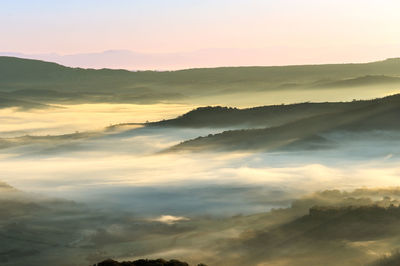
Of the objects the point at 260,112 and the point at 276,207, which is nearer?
the point at 276,207

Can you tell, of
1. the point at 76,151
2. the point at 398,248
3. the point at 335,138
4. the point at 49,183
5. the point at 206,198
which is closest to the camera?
the point at 398,248

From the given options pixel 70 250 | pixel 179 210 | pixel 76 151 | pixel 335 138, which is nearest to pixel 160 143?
pixel 76 151

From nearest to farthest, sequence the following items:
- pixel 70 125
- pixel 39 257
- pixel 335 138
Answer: pixel 39 257 < pixel 335 138 < pixel 70 125

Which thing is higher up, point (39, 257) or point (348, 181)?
point (348, 181)

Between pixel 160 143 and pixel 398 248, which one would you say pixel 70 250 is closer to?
pixel 398 248

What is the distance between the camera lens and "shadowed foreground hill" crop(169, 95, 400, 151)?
65438mm

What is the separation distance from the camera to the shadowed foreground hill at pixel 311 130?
65.4m

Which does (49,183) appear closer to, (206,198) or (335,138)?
(206,198)

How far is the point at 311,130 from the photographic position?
225ft

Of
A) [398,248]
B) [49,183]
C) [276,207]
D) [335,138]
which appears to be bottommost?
[398,248]

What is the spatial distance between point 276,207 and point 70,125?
7469 cm

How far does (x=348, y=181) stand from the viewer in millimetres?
42562

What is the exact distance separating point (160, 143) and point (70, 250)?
48.7 m

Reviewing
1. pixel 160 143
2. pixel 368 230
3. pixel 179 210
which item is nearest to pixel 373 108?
pixel 160 143
